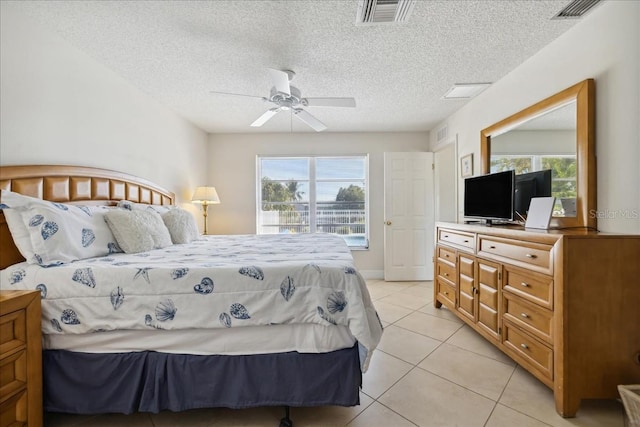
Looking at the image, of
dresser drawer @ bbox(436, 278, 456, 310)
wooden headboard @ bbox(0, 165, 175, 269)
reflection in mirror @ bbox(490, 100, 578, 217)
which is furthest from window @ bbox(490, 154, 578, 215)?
wooden headboard @ bbox(0, 165, 175, 269)

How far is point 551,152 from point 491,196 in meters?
0.57

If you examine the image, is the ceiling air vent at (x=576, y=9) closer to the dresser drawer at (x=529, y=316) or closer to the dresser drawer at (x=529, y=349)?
the dresser drawer at (x=529, y=316)

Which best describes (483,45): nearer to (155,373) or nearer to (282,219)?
(155,373)

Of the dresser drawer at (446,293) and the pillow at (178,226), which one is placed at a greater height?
the pillow at (178,226)

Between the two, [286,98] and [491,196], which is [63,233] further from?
[491,196]

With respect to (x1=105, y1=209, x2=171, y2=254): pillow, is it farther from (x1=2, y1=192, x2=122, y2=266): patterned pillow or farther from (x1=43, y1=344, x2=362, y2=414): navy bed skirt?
(x1=43, y1=344, x2=362, y2=414): navy bed skirt

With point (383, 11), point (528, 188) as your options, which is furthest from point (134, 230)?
point (528, 188)

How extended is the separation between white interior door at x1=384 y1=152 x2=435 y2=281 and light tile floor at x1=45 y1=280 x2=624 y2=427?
77.7 inches

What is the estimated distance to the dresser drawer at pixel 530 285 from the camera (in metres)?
1.55

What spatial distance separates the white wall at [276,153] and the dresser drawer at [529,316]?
2.60 meters

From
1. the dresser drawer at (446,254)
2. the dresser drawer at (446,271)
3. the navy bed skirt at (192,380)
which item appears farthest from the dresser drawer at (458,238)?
the navy bed skirt at (192,380)

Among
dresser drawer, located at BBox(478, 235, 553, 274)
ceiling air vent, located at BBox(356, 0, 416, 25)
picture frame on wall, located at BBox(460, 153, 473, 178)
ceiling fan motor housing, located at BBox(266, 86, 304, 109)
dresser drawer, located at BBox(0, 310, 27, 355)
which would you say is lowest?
dresser drawer, located at BBox(0, 310, 27, 355)

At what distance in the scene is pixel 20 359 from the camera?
1.20 meters

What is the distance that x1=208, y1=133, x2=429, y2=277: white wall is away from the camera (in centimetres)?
445
